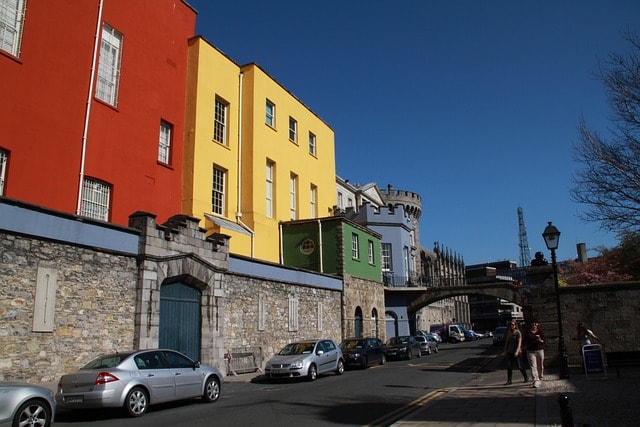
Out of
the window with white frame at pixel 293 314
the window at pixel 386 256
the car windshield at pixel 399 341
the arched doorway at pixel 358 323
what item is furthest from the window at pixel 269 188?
the window at pixel 386 256

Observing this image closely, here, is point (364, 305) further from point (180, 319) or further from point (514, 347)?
point (514, 347)

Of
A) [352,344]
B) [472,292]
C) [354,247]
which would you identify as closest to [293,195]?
[354,247]

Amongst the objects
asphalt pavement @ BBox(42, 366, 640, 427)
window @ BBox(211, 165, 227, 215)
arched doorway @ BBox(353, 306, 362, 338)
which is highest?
window @ BBox(211, 165, 227, 215)

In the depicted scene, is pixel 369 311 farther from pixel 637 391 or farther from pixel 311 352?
pixel 637 391

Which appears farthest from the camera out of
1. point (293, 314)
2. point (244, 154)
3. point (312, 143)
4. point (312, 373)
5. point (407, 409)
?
point (312, 143)

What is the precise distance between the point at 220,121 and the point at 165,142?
4150mm

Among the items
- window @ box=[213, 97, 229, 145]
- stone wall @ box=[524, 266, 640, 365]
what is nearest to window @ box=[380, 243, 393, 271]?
window @ box=[213, 97, 229, 145]

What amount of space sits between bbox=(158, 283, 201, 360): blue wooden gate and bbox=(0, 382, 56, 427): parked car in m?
7.77

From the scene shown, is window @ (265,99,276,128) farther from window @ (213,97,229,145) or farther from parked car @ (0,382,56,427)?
parked car @ (0,382,56,427)

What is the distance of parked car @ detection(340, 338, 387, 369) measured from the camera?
71.1 ft

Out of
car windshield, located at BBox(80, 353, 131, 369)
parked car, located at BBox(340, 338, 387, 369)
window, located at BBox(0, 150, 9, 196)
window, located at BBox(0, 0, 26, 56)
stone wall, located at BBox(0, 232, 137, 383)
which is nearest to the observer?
car windshield, located at BBox(80, 353, 131, 369)

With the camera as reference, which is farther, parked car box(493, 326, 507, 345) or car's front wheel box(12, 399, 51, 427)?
parked car box(493, 326, 507, 345)

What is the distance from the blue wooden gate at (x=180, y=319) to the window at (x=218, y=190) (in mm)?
7364

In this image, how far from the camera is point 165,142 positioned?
73.2 ft
